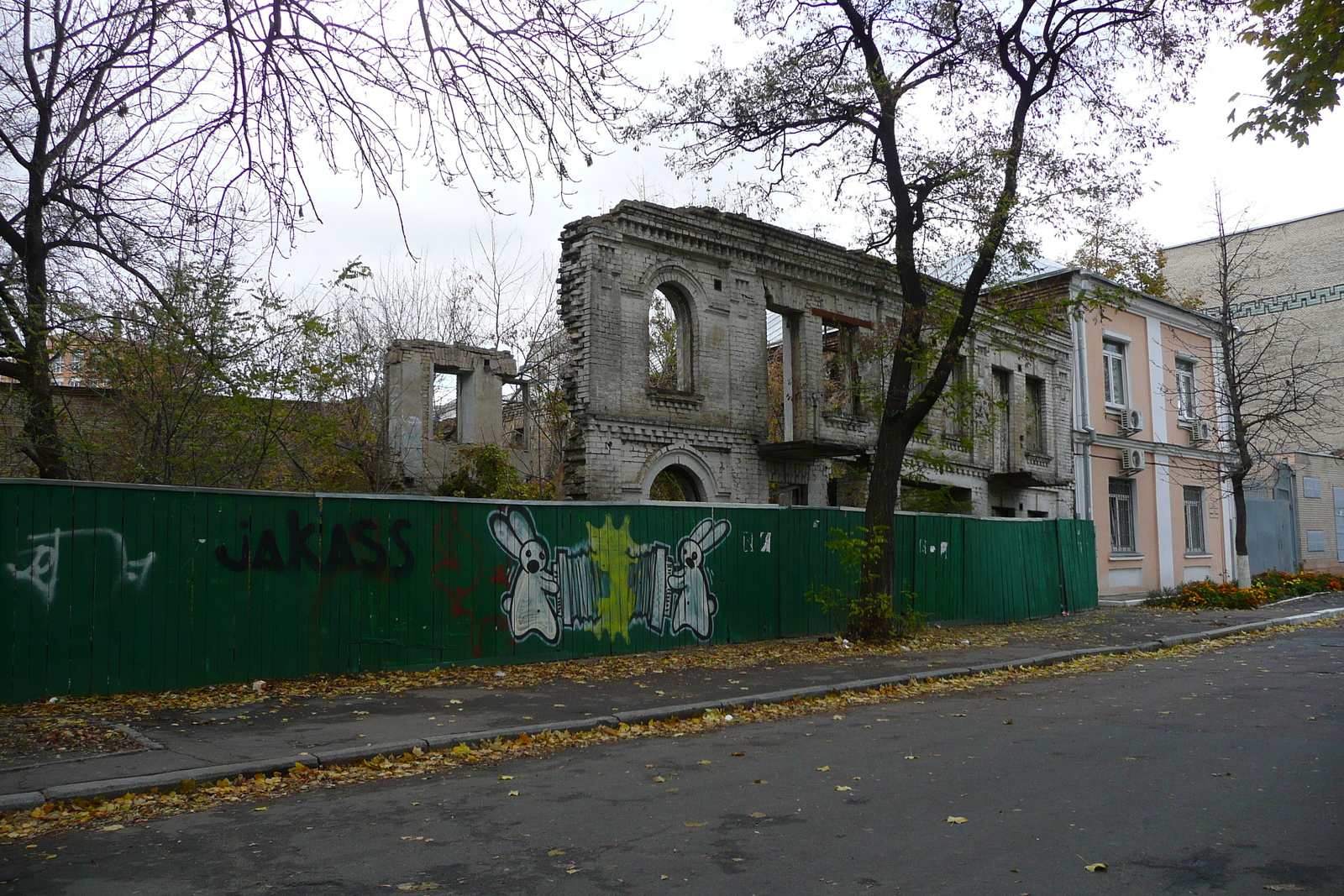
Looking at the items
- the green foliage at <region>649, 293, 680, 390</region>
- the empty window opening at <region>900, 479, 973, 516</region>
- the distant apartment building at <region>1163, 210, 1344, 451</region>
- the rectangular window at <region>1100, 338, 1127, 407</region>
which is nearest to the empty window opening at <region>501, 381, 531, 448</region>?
the green foliage at <region>649, 293, 680, 390</region>

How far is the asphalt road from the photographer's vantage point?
4496mm

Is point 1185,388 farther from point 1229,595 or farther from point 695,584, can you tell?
point 695,584

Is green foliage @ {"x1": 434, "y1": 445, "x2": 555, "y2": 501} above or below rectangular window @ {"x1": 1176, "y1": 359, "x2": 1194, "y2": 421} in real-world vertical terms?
below

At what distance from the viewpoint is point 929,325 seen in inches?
610

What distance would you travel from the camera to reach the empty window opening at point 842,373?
19919 mm

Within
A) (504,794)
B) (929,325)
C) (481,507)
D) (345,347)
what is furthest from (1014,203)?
(345,347)

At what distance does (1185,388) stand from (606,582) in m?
24.7

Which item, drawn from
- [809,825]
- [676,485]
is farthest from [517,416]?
[809,825]

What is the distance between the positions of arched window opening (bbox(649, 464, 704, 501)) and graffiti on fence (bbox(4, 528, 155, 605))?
29.3 feet

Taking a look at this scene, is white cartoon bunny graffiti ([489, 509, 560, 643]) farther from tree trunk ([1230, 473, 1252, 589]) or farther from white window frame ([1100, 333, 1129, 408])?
white window frame ([1100, 333, 1129, 408])

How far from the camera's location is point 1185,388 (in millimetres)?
30766

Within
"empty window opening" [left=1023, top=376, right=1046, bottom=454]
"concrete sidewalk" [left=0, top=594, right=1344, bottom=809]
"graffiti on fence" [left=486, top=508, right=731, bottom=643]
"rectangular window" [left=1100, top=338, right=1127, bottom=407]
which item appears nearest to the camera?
"concrete sidewalk" [left=0, top=594, right=1344, bottom=809]

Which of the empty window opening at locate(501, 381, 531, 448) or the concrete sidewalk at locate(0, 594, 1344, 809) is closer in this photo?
the concrete sidewalk at locate(0, 594, 1344, 809)

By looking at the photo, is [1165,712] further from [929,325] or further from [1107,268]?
[1107,268]
